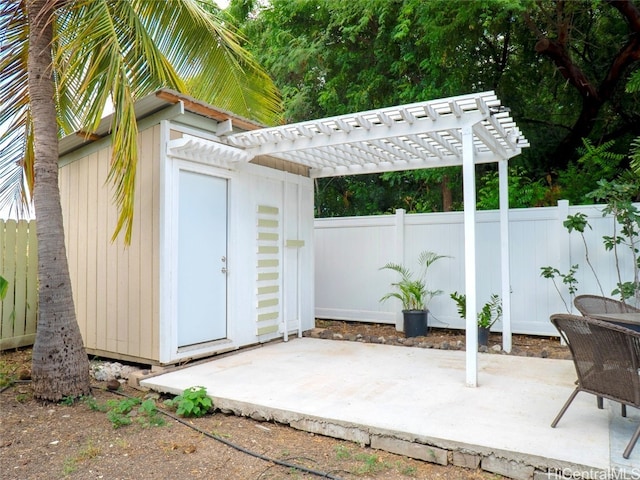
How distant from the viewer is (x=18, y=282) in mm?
6055

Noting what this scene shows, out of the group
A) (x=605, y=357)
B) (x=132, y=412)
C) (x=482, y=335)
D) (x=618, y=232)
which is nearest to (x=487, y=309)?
(x=482, y=335)

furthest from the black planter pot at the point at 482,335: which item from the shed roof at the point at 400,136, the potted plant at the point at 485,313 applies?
the shed roof at the point at 400,136

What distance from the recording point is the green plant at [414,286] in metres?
6.73

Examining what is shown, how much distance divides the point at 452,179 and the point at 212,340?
6.37 metres

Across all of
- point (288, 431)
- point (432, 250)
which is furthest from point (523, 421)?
point (432, 250)

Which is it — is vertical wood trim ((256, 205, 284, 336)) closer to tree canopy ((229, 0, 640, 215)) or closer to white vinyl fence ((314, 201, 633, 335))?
white vinyl fence ((314, 201, 633, 335))

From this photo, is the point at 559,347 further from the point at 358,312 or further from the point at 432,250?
the point at 358,312

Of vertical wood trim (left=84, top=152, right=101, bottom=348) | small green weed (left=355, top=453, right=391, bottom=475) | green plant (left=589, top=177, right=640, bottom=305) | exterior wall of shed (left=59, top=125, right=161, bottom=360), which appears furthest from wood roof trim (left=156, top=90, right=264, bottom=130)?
green plant (left=589, top=177, right=640, bottom=305)

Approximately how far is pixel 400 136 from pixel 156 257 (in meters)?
2.75

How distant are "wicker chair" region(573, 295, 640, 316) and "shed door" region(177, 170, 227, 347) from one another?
3702 mm

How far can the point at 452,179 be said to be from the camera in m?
9.66

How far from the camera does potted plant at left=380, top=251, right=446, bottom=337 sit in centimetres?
657

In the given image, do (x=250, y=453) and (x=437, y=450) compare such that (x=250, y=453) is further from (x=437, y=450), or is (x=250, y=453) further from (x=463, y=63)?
(x=463, y=63)

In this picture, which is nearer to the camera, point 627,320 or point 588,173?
point 627,320
